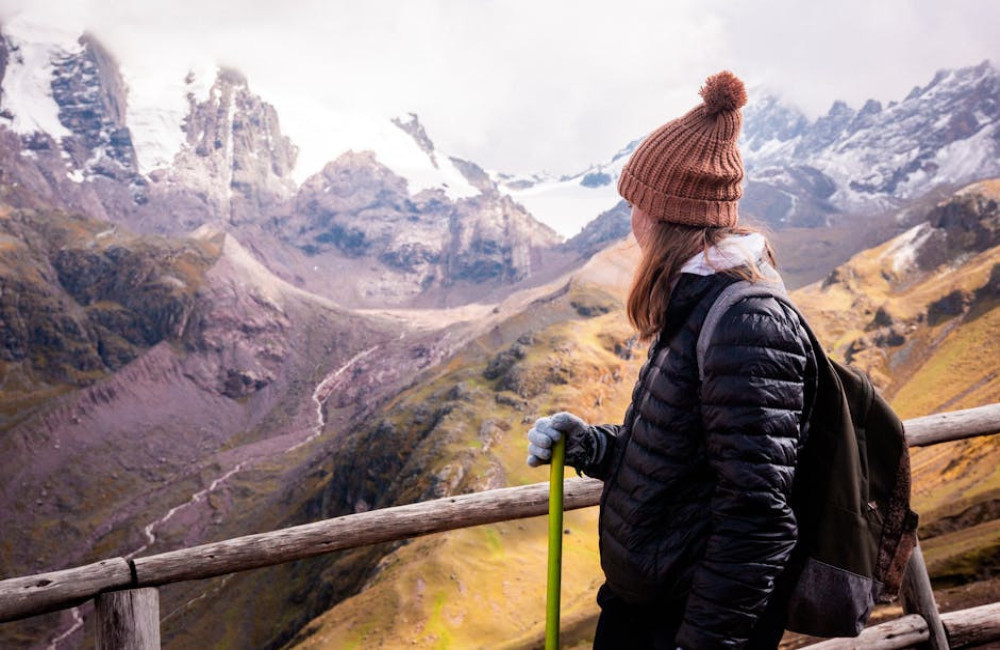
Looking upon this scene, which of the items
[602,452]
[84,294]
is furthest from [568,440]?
[84,294]

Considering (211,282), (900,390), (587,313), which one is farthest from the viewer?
(211,282)

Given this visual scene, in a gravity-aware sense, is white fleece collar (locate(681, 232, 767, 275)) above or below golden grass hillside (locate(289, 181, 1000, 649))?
above

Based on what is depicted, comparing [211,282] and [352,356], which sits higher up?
[211,282]

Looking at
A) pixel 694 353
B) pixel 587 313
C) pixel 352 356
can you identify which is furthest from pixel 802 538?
pixel 352 356

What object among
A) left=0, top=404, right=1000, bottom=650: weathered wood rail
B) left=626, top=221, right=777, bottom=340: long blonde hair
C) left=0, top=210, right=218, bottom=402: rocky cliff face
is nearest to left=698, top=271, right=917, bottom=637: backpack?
left=626, top=221, right=777, bottom=340: long blonde hair

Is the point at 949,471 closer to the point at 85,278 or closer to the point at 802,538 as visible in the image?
the point at 802,538

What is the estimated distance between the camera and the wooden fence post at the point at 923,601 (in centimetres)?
456

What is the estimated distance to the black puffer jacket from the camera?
2.23 meters

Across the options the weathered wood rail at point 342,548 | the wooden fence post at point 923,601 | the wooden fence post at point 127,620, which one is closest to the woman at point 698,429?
the weathered wood rail at point 342,548

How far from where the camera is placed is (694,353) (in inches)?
96.5

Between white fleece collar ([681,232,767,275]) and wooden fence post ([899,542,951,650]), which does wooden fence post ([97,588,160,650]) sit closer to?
white fleece collar ([681,232,767,275])

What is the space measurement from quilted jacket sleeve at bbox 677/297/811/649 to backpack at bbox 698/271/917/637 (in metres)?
0.10

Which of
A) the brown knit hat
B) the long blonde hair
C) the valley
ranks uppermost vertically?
the brown knit hat

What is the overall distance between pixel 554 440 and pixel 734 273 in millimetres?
1018
